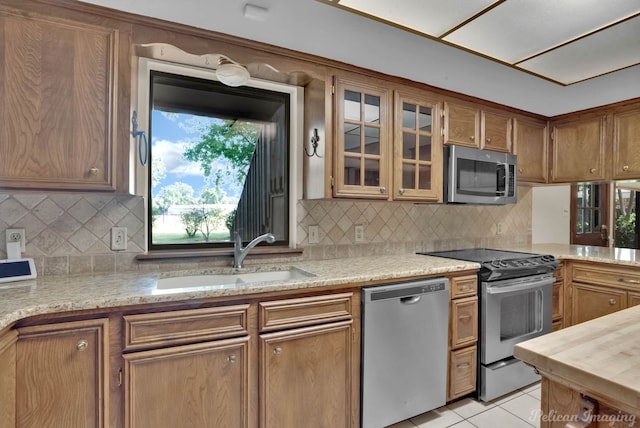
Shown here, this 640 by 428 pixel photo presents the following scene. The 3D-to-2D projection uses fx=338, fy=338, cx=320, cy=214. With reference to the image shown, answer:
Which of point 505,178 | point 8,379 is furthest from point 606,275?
point 8,379

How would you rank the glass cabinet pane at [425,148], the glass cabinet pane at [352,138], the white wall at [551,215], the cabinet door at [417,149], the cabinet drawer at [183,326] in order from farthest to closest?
the white wall at [551,215]
the glass cabinet pane at [425,148]
the cabinet door at [417,149]
the glass cabinet pane at [352,138]
the cabinet drawer at [183,326]

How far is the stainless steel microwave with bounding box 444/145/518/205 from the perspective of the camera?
8.59ft

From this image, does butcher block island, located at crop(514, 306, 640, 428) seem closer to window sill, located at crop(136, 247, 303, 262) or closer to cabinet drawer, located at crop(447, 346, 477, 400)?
cabinet drawer, located at crop(447, 346, 477, 400)

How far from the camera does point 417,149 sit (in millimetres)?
2502

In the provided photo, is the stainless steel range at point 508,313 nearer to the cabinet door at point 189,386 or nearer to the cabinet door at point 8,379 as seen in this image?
the cabinet door at point 189,386

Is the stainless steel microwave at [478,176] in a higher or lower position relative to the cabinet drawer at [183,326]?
higher

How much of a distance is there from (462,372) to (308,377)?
45.6 inches

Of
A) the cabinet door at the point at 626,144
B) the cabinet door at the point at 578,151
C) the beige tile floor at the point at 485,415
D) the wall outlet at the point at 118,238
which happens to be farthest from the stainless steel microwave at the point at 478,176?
the wall outlet at the point at 118,238

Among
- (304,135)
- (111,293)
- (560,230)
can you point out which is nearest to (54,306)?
(111,293)

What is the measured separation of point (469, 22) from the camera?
1.64 m

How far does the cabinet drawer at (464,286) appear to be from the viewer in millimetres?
2207

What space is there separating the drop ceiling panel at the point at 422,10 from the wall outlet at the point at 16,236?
1918 millimetres

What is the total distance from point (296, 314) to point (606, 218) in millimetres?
4812

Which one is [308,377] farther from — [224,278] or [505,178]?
[505,178]
